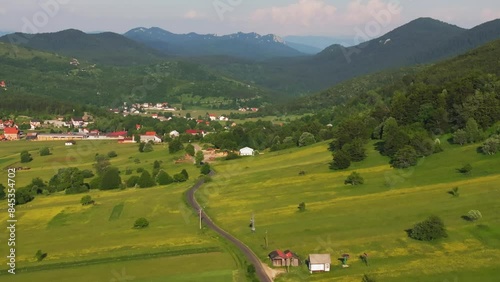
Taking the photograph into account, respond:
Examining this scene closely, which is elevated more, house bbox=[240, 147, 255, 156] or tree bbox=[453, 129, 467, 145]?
tree bbox=[453, 129, 467, 145]

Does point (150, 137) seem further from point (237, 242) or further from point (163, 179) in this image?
point (237, 242)

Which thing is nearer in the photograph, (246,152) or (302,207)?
(302,207)

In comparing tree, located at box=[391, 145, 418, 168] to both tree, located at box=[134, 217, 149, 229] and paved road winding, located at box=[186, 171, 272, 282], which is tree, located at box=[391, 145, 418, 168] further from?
tree, located at box=[134, 217, 149, 229]

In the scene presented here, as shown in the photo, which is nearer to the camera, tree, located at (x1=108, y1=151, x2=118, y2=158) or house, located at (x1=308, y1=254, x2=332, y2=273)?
house, located at (x1=308, y1=254, x2=332, y2=273)

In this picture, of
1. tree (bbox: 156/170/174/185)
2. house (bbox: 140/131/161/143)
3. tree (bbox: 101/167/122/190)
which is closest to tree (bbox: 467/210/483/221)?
tree (bbox: 156/170/174/185)

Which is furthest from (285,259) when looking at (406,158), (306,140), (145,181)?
(306,140)
